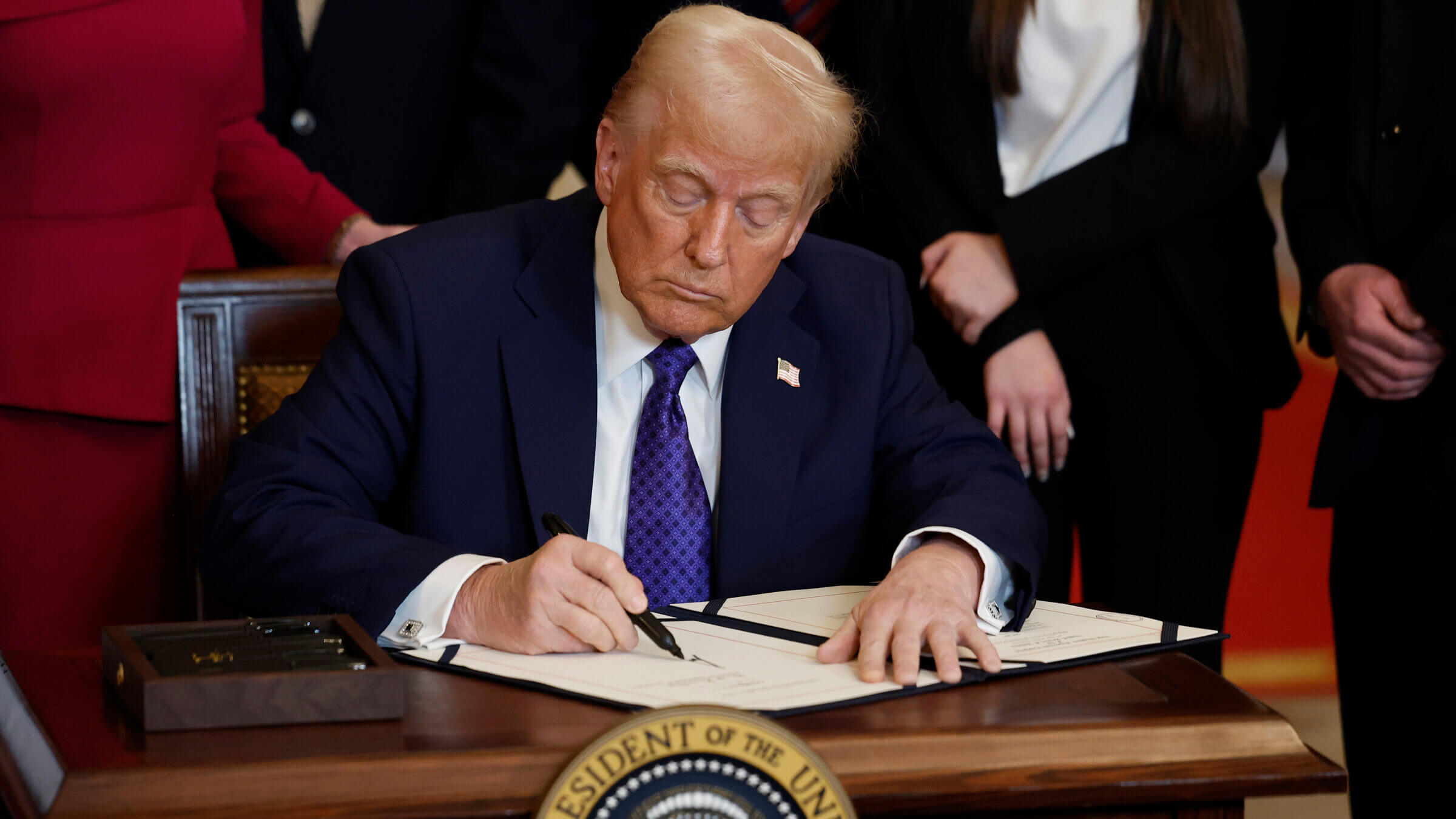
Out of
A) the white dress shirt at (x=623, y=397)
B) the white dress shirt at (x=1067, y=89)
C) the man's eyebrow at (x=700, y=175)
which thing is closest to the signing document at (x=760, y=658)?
the white dress shirt at (x=623, y=397)

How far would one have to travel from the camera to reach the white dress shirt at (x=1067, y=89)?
2227mm

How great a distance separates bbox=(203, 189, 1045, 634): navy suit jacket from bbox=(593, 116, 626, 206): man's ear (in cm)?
11

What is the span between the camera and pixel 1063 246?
7.38 feet

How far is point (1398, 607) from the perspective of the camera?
2229 millimetres

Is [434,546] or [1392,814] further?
[1392,814]

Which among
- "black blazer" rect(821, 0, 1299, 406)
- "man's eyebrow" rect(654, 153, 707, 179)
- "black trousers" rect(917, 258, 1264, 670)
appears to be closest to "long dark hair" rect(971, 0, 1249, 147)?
"black blazer" rect(821, 0, 1299, 406)

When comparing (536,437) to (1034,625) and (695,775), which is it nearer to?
(1034,625)

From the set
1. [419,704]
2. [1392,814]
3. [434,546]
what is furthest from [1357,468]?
[419,704]

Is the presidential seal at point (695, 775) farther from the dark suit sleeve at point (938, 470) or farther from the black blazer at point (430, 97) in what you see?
the black blazer at point (430, 97)

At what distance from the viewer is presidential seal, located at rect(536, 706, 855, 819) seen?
948 millimetres

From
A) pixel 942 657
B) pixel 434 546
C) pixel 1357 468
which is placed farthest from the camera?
pixel 1357 468

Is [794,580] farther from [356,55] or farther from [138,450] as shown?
[356,55]

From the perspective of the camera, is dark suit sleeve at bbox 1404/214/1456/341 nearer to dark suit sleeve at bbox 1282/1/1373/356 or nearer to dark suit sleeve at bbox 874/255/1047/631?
dark suit sleeve at bbox 1282/1/1373/356

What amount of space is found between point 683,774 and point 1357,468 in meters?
1.62
